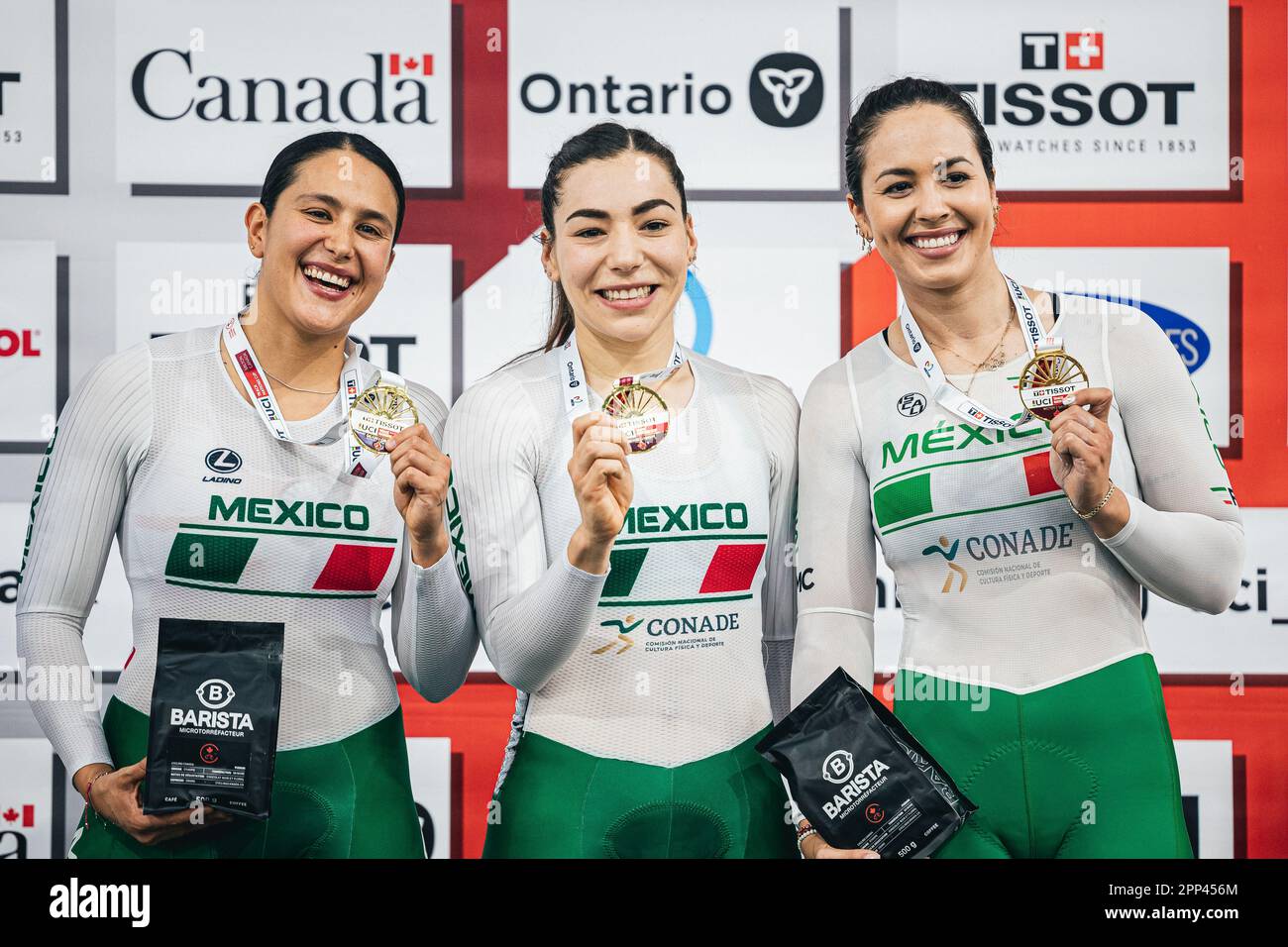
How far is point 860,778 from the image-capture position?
86.7 inches

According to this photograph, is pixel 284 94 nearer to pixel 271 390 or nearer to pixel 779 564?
pixel 271 390

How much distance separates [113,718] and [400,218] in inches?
46.4

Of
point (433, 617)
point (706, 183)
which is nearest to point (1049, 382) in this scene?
point (706, 183)

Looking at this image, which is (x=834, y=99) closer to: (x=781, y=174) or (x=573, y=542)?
(x=781, y=174)

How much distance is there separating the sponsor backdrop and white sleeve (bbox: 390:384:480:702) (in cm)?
12

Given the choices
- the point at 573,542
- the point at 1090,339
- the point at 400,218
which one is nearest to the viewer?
the point at 573,542

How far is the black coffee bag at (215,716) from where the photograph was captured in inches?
86.6

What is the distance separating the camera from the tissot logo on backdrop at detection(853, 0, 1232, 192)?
2465 millimetres

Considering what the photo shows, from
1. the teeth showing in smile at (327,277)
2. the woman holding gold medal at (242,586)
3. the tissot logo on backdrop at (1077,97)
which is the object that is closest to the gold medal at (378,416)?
the woman holding gold medal at (242,586)

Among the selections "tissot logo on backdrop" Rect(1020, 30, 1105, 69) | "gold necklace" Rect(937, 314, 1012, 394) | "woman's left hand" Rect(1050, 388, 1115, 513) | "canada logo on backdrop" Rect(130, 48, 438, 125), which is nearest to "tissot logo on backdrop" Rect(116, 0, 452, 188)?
"canada logo on backdrop" Rect(130, 48, 438, 125)

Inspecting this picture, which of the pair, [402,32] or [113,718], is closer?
[113,718]

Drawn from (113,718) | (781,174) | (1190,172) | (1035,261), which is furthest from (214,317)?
(1190,172)

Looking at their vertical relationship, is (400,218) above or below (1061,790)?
above

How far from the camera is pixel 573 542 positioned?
6.73 feet
